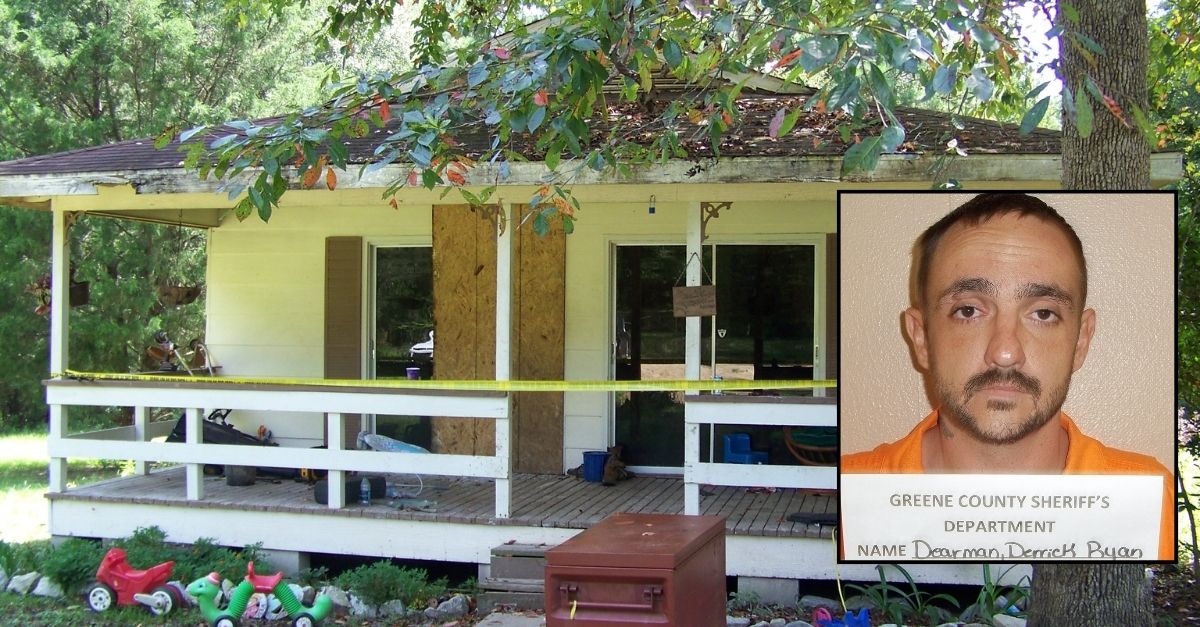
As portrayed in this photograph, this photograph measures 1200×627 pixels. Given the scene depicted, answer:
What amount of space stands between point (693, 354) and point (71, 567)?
446 cm

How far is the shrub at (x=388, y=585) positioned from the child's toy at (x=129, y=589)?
108cm

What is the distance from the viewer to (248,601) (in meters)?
6.67

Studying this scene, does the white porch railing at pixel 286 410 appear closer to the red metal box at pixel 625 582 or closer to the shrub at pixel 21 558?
the shrub at pixel 21 558

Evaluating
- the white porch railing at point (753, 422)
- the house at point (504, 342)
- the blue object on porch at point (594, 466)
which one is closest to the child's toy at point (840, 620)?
the house at point (504, 342)

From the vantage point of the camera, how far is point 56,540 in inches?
325

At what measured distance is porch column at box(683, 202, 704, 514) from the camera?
7.05 m

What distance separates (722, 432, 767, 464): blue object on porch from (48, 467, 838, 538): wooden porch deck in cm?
39

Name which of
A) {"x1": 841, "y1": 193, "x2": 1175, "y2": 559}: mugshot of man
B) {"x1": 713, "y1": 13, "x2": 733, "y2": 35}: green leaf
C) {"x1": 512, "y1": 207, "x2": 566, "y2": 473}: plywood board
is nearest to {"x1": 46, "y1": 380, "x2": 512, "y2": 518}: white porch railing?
{"x1": 512, "y1": 207, "x2": 566, "y2": 473}: plywood board

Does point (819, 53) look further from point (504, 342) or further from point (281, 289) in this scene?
point (281, 289)

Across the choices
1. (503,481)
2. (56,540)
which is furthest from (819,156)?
(56,540)

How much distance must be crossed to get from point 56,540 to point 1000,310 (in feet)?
24.1

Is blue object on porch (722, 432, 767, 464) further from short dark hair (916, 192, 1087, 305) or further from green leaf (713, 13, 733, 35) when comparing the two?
green leaf (713, 13, 733, 35)

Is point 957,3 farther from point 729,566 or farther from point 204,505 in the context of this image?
point 204,505

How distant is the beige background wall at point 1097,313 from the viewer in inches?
159
